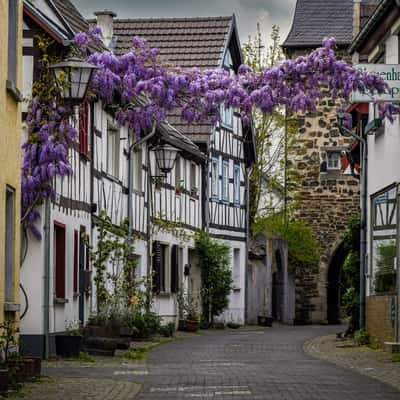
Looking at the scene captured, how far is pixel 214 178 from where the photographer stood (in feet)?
118

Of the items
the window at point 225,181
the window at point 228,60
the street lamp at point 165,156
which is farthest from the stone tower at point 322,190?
the street lamp at point 165,156

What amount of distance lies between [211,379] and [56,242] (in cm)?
616

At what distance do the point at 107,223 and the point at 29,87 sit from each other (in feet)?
12.6

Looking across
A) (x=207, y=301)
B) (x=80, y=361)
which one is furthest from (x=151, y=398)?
(x=207, y=301)

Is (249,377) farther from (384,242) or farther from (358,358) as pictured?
(384,242)

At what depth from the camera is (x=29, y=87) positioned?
1773 centimetres

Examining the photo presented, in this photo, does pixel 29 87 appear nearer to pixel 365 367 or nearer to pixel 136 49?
pixel 136 49

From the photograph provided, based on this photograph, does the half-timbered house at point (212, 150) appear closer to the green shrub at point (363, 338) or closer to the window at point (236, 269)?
the window at point (236, 269)

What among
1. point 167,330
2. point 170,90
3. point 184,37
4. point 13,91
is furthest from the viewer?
point 184,37

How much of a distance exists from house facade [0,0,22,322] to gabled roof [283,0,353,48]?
28.0 m

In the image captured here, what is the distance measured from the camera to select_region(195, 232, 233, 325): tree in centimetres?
3306

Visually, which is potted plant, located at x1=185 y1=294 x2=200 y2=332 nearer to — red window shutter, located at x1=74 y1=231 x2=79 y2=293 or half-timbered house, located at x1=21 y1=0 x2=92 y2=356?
half-timbered house, located at x1=21 y1=0 x2=92 y2=356

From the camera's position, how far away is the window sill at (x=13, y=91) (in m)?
13.5

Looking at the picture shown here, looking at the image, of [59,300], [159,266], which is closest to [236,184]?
[159,266]
